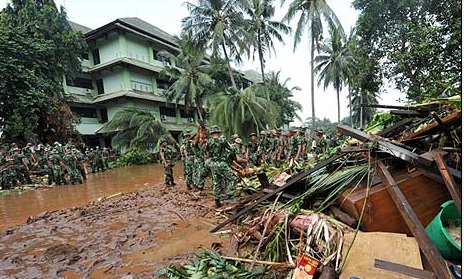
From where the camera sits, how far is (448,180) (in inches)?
91.8

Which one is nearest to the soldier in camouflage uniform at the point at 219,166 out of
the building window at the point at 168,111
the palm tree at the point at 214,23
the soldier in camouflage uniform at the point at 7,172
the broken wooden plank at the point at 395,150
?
the broken wooden plank at the point at 395,150

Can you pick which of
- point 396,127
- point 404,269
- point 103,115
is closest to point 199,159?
point 396,127

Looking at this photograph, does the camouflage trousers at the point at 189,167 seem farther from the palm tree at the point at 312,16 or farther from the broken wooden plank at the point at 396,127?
the palm tree at the point at 312,16

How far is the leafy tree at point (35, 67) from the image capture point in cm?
1647

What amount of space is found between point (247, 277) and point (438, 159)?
188 centimetres

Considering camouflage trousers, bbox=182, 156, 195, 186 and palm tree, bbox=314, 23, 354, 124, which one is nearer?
camouflage trousers, bbox=182, 156, 195, 186

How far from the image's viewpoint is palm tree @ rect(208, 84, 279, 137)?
16.2m

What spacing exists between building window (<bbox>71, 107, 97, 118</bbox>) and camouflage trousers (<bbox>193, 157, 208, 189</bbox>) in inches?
779

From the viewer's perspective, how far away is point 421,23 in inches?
441

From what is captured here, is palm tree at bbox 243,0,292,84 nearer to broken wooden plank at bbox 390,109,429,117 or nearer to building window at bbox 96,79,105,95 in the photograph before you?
building window at bbox 96,79,105,95

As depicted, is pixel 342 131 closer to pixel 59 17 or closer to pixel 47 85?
pixel 47 85

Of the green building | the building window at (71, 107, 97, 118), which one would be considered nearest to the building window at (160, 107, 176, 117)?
the green building

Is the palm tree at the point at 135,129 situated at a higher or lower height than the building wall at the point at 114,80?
lower

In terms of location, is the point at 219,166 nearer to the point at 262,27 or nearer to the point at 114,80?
the point at 262,27
